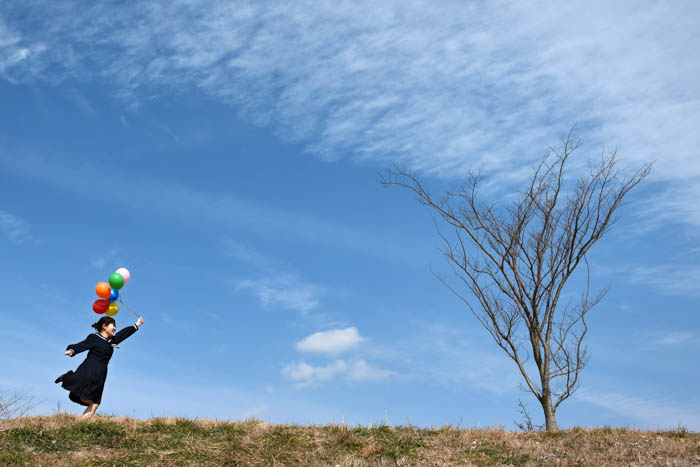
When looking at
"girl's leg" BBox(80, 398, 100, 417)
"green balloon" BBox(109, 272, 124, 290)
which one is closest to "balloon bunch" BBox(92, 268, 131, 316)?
"green balloon" BBox(109, 272, 124, 290)

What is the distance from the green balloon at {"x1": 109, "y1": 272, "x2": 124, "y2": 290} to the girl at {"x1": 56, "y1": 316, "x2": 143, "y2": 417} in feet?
2.99

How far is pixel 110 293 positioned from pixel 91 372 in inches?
68.3

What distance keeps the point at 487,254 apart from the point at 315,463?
26.4 ft

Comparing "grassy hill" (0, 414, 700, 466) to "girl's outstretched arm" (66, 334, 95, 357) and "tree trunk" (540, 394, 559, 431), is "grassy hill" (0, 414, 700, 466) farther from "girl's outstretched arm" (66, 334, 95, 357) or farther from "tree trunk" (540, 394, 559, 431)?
"tree trunk" (540, 394, 559, 431)

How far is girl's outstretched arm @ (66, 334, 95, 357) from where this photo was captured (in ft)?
36.7

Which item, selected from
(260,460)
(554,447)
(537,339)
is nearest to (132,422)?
(260,460)

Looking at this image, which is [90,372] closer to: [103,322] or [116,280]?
[103,322]

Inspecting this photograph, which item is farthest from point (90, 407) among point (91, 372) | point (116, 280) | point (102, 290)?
point (116, 280)

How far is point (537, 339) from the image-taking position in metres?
13.8

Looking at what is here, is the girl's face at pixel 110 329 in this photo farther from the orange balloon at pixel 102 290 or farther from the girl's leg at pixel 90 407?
the girl's leg at pixel 90 407

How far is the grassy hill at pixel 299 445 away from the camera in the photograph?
866cm

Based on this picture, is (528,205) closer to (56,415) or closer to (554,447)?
(554,447)

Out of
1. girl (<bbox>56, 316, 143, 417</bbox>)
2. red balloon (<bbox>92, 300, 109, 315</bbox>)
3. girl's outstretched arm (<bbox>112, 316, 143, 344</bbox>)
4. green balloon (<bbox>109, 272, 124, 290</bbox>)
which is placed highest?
green balloon (<bbox>109, 272, 124, 290</bbox>)

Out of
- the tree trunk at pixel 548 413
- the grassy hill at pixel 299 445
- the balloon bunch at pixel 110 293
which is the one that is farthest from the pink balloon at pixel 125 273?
the tree trunk at pixel 548 413
